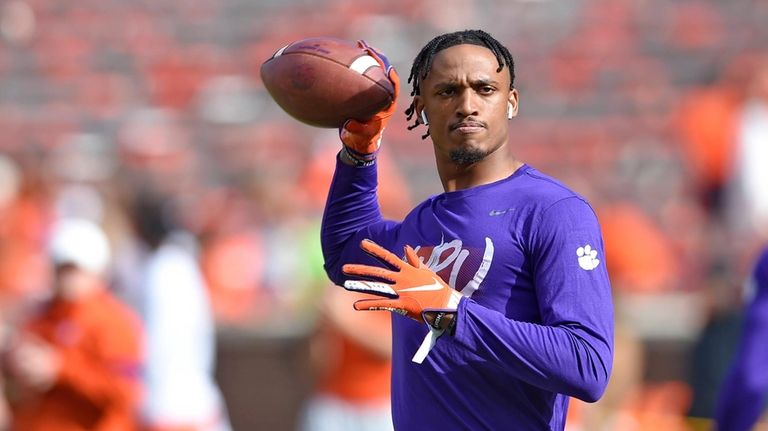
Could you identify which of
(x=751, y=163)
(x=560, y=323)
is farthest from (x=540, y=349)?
(x=751, y=163)

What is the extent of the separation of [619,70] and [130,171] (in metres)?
5.06

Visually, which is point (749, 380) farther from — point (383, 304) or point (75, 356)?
point (75, 356)

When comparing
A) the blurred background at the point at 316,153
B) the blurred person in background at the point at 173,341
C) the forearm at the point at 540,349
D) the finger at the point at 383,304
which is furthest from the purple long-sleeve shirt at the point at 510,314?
the blurred person in background at the point at 173,341

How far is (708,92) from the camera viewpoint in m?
9.77

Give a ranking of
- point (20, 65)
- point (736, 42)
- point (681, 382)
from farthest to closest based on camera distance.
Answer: point (20, 65), point (736, 42), point (681, 382)

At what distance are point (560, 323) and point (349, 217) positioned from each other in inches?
35.6

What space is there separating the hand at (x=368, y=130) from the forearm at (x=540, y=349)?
0.73 metres

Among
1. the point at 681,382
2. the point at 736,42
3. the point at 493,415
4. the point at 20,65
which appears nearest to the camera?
the point at 493,415

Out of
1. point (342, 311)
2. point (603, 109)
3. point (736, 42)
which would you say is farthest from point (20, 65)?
point (342, 311)

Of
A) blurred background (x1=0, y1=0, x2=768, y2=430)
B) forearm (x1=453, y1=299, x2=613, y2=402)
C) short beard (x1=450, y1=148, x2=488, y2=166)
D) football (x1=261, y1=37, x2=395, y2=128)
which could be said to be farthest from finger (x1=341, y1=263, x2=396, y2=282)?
blurred background (x1=0, y1=0, x2=768, y2=430)

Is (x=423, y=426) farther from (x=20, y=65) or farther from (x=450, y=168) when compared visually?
(x=20, y=65)

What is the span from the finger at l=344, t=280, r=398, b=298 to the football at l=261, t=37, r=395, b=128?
609mm

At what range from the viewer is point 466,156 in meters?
3.02

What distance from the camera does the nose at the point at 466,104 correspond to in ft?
9.77
